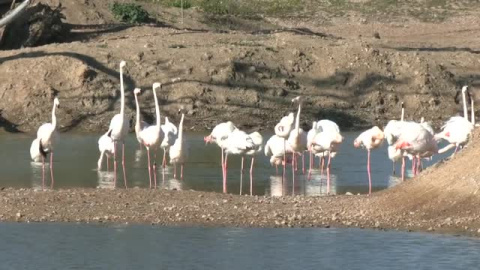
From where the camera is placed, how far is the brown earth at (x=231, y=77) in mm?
30469

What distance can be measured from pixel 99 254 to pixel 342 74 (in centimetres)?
1909

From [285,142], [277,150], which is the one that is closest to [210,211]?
[285,142]

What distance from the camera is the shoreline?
16.0 metres

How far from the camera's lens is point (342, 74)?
109ft

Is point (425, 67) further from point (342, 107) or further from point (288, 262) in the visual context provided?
point (288, 262)

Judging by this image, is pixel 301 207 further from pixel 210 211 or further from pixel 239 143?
pixel 239 143

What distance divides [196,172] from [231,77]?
9838 mm

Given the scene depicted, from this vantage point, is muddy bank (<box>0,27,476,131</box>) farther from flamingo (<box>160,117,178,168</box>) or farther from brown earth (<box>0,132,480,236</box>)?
brown earth (<box>0,132,480,236</box>)

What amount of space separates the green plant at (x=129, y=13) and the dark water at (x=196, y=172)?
12.5 meters

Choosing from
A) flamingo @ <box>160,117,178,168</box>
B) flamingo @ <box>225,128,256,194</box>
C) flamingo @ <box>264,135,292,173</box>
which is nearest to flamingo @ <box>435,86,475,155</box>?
flamingo @ <box>264,135,292,173</box>

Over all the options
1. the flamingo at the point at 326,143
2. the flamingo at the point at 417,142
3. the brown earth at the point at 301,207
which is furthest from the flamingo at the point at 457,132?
the brown earth at the point at 301,207

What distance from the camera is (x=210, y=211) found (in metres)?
16.8

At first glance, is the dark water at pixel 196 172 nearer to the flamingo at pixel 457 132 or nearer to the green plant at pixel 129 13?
the flamingo at pixel 457 132

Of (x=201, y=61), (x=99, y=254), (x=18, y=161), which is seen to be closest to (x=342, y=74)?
(x=201, y=61)
